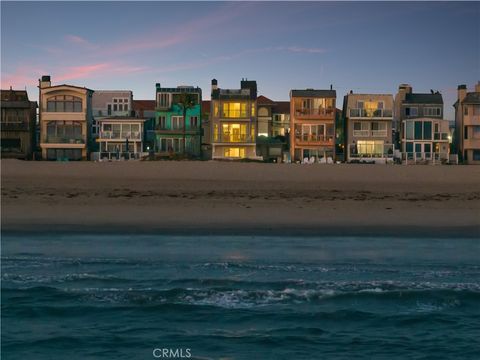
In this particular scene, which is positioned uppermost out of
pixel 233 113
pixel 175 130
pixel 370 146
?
pixel 233 113

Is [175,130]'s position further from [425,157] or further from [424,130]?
[424,130]

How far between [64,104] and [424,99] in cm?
3368

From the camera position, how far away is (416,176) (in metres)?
37.4

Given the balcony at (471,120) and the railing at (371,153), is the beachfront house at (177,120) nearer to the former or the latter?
the railing at (371,153)

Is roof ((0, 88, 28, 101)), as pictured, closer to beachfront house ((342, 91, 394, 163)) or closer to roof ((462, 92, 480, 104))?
beachfront house ((342, 91, 394, 163))

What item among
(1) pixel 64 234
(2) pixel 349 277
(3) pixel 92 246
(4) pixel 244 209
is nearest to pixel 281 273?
(2) pixel 349 277

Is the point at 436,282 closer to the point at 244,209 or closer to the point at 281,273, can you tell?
the point at 281,273

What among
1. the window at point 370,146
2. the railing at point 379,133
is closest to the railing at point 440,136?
the railing at point 379,133

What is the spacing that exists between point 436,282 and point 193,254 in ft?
19.7

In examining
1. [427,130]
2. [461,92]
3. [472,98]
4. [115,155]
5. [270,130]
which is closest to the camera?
[115,155]

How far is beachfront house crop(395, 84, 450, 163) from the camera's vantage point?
66.3 metres

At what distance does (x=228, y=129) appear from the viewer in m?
65.4

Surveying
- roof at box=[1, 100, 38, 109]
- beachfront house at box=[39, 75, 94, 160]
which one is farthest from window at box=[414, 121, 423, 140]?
roof at box=[1, 100, 38, 109]

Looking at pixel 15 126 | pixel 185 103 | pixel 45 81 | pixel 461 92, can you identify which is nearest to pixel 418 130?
pixel 461 92
